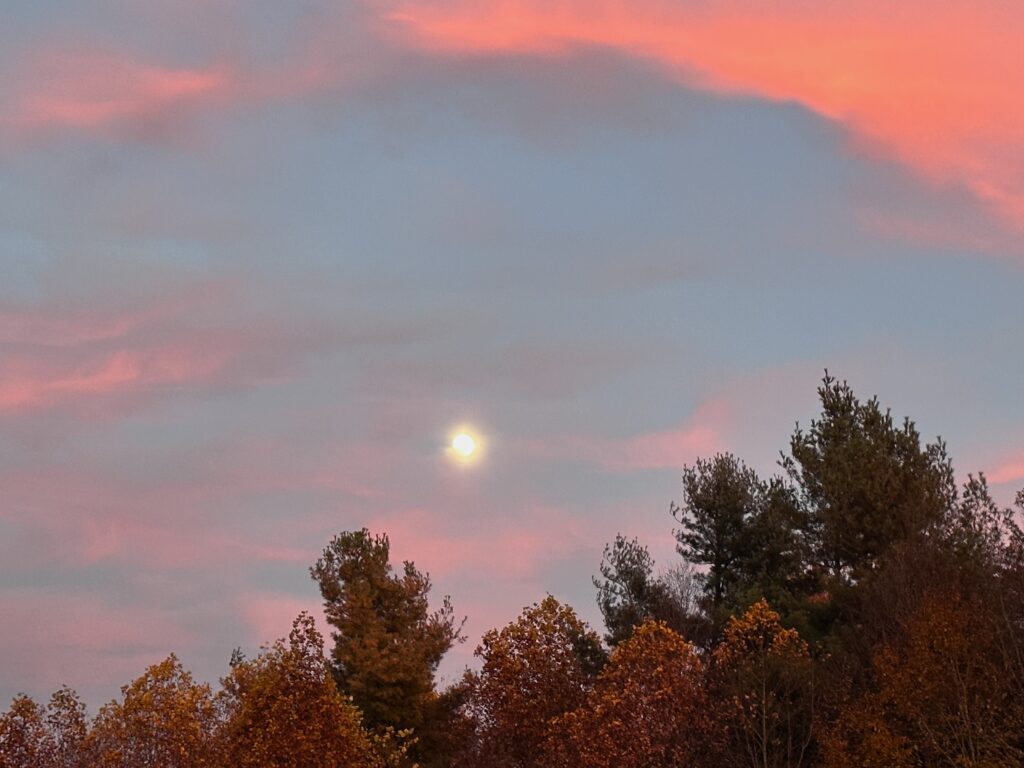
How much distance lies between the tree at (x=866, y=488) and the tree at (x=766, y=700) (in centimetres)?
1184

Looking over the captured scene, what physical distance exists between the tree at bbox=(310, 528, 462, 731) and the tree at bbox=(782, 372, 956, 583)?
68.0ft

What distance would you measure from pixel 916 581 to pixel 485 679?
16.7 m

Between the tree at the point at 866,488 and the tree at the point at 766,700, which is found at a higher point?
the tree at the point at 866,488

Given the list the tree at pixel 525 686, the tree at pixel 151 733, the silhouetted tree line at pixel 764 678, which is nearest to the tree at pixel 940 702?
the silhouetted tree line at pixel 764 678

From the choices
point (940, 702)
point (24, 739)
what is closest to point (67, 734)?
point (24, 739)

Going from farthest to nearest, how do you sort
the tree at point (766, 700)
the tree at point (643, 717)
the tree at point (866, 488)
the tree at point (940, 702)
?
the tree at point (866, 488) → the tree at point (766, 700) → the tree at point (643, 717) → the tree at point (940, 702)

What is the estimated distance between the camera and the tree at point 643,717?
44.6 metres

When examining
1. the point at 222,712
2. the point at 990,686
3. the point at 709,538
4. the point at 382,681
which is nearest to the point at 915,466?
the point at 709,538

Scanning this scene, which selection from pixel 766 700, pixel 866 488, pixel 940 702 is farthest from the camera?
pixel 866 488

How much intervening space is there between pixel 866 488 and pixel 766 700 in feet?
56.0

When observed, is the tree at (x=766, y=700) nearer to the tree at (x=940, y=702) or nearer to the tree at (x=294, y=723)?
the tree at (x=940, y=702)

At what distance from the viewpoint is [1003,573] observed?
46.0 m

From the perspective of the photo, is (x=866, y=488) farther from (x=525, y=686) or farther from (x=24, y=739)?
(x=24, y=739)

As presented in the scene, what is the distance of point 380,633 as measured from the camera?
2675 inches
